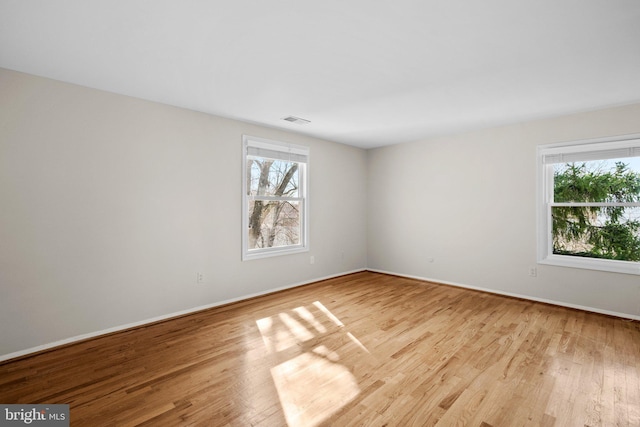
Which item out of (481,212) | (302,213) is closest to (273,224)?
(302,213)

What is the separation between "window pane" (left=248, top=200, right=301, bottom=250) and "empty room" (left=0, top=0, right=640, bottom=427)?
0.04 meters

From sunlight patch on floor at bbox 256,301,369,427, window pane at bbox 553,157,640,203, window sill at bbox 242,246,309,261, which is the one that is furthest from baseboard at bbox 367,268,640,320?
sunlight patch on floor at bbox 256,301,369,427

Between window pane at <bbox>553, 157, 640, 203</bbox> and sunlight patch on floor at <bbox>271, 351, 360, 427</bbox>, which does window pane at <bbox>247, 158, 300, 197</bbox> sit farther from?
window pane at <bbox>553, 157, 640, 203</bbox>

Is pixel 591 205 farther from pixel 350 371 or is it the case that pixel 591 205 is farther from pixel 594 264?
pixel 350 371

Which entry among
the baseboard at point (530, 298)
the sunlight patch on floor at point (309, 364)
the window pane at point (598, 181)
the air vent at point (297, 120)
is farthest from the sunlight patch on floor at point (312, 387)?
the window pane at point (598, 181)

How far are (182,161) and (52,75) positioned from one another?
4.31ft

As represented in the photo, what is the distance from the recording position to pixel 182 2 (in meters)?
1.74

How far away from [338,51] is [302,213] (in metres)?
2.98

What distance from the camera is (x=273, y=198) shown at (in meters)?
4.51

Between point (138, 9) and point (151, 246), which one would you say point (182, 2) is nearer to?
point (138, 9)

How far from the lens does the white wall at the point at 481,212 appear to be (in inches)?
144

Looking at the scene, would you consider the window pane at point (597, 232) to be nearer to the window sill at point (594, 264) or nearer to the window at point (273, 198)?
the window sill at point (594, 264)

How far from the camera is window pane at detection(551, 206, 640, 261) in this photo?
141 inches

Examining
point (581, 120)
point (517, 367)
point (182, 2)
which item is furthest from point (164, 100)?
point (581, 120)
